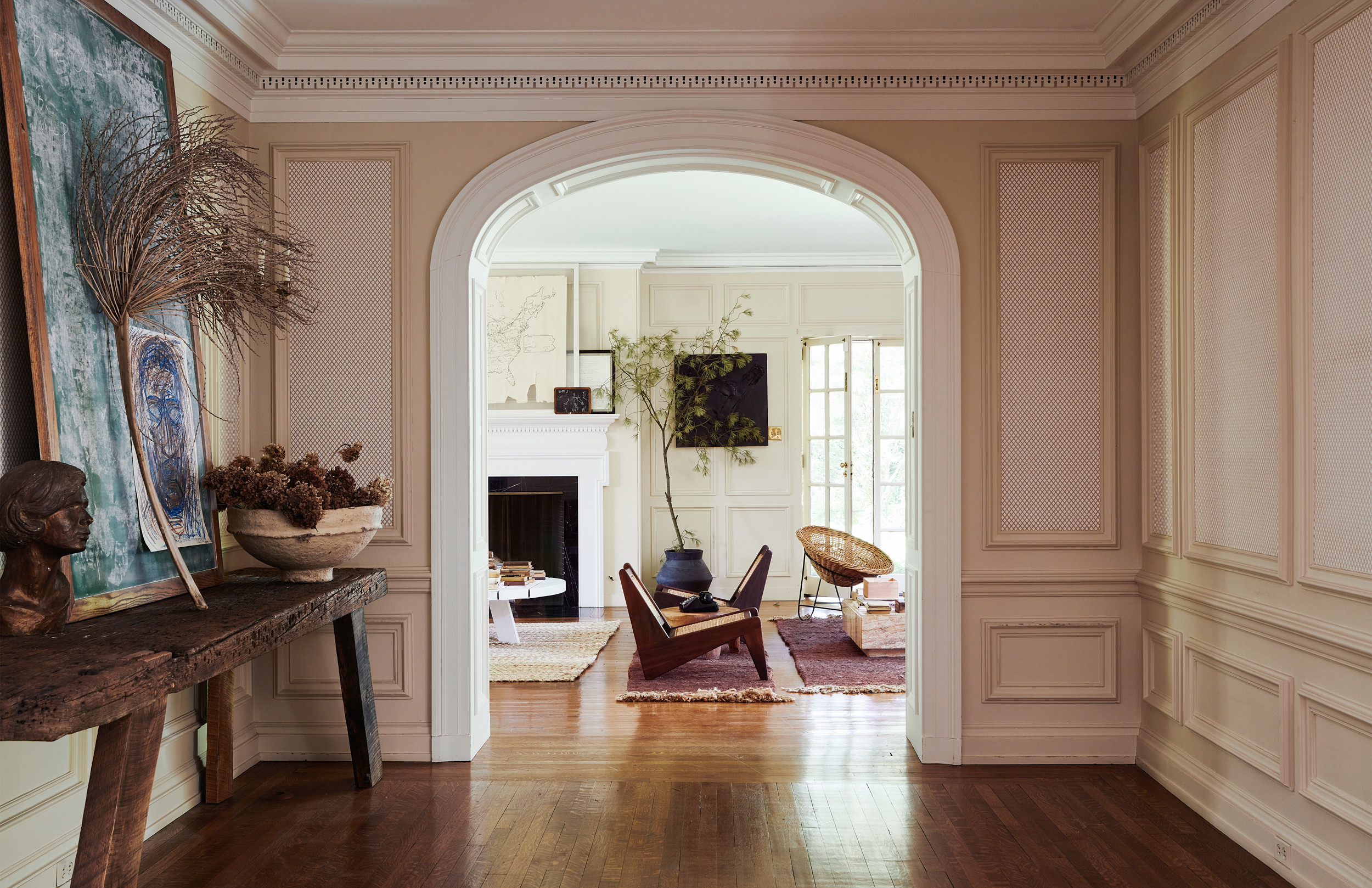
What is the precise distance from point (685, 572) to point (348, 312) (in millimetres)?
4035

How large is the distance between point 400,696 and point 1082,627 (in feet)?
9.51

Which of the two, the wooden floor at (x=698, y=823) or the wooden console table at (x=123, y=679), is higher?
the wooden console table at (x=123, y=679)

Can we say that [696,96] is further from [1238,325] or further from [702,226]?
[702,226]

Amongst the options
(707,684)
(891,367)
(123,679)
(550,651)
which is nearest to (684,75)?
(123,679)

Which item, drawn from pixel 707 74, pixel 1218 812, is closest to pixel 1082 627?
pixel 1218 812

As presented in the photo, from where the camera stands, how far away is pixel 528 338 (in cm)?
752

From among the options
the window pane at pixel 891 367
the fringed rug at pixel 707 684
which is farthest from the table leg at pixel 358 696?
the window pane at pixel 891 367

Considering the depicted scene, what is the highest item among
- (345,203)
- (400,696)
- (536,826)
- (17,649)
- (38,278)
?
(345,203)

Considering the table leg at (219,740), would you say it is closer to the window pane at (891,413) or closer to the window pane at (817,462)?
the window pane at (817,462)

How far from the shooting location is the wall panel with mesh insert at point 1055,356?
376cm

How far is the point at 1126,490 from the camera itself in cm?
376

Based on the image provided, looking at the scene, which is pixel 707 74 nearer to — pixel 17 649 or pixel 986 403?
pixel 986 403

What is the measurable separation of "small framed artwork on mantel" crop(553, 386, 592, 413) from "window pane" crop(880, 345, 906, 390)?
2545mm

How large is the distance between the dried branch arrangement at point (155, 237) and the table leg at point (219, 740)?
33.2 inches
